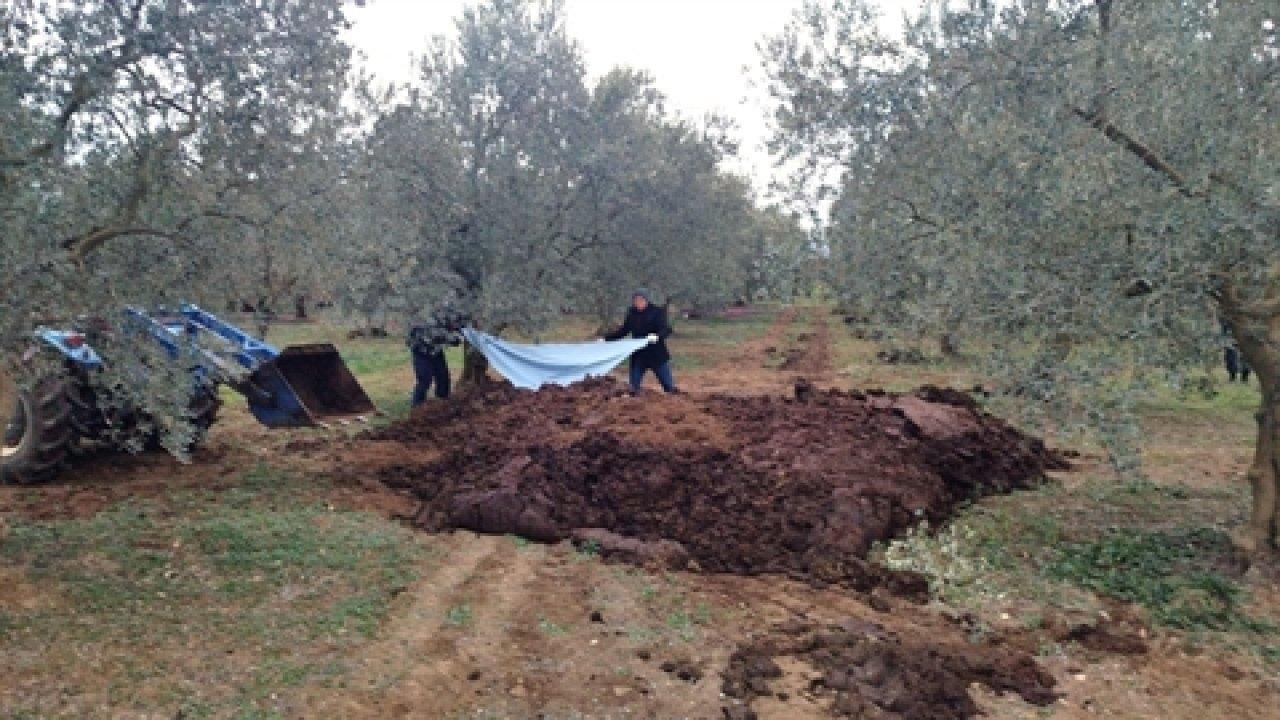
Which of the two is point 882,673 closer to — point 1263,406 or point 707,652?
point 707,652

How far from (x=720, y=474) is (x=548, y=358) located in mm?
6112

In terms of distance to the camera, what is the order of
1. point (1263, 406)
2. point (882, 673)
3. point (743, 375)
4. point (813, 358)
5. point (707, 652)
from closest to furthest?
1. point (882, 673)
2. point (707, 652)
3. point (1263, 406)
4. point (743, 375)
5. point (813, 358)

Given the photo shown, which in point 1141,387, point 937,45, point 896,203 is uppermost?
point 937,45

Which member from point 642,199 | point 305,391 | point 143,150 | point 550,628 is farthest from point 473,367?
point 550,628

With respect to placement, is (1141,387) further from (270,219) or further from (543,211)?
(543,211)

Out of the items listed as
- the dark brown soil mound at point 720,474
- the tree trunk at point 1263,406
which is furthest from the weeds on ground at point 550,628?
the tree trunk at point 1263,406

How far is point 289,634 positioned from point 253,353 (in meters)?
6.12

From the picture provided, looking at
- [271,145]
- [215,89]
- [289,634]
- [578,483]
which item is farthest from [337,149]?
[289,634]

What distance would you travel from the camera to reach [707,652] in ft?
17.6

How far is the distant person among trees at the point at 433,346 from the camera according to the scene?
1336cm

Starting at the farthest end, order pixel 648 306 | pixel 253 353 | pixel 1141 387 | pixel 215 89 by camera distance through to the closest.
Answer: pixel 648 306 → pixel 253 353 → pixel 215 89 → pixel 1141 387

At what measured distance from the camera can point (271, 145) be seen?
22.8ft

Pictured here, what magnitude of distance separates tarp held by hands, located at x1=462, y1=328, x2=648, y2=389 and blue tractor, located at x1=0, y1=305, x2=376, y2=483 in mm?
2694

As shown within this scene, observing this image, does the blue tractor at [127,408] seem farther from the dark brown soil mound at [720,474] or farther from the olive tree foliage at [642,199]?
the olive tree foliage at [642,199]
